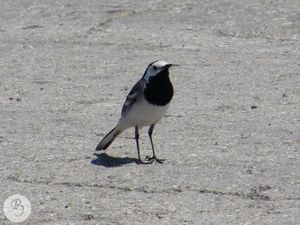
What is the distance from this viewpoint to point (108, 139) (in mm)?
7441

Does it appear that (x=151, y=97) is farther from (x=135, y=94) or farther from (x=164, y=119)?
(x=164, y=119)

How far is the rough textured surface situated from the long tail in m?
0.08

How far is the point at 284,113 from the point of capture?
8312 millimetres

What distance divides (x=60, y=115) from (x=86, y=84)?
3.47 ft

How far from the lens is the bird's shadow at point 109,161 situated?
7.14 meters

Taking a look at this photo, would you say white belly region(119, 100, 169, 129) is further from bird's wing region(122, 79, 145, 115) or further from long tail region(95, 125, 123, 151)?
long tail region(95, 125, 123, 151)

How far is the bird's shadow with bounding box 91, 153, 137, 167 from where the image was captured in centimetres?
714

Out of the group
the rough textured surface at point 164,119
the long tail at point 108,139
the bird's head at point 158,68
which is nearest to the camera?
the rough textured surface at point 164,119

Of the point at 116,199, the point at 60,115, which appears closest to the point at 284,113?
the point at 60,115

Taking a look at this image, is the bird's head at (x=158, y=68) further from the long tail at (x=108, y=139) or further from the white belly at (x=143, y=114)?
the long tail at (x=108, y=139)

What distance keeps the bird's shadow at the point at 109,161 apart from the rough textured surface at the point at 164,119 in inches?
0.6

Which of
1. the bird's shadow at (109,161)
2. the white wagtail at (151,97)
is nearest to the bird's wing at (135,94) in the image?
the white wagtail at (151,97)

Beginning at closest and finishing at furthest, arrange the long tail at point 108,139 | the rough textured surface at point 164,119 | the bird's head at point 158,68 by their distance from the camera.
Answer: the rough textured surface at point 164,119 → the bird's head at point 158,68 → the long tail at point 108,139

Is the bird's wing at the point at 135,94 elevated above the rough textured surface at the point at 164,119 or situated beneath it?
elevated above
